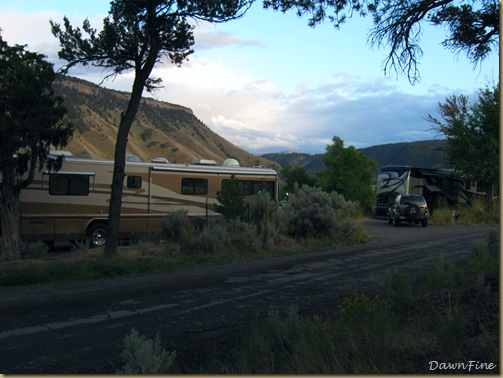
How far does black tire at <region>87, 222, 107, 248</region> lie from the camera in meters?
16.0

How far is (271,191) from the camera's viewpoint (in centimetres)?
2008

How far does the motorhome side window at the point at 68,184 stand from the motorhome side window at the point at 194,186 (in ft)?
11.4

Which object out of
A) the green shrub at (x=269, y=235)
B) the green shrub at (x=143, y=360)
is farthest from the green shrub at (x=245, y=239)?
the green shrub at (x=143, y=360)

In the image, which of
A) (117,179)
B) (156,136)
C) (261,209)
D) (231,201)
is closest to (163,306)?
(117,179)

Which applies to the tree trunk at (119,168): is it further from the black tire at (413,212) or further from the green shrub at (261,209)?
A: the black tire at (413,212)

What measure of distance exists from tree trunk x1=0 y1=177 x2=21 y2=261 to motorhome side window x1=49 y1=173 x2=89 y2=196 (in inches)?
121

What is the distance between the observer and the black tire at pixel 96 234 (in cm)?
1596

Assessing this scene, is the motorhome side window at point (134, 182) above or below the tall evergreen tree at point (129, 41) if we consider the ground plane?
below

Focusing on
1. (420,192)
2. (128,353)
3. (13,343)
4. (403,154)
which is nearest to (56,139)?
(13,343)

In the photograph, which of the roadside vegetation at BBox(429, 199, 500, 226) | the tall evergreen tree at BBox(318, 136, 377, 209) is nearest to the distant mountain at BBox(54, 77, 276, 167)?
the tall evergreen tree at BBox(318, 136, 377, 209)

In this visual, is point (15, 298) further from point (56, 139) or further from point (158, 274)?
point (56, 139)

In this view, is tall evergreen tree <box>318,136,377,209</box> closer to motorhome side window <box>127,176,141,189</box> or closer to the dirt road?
motorhome side window <box>127,176,141,189</box>

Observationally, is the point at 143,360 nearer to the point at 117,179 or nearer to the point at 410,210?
the point at 117,179

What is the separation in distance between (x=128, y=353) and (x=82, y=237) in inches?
480
